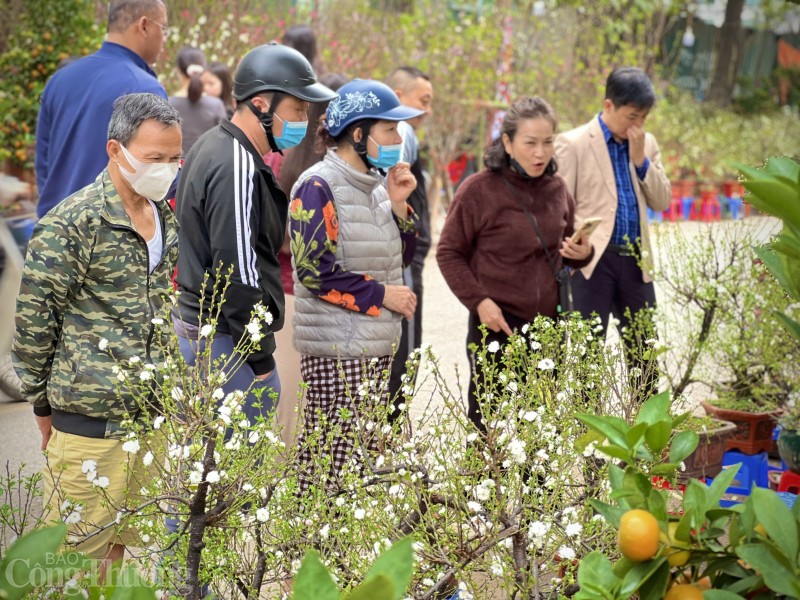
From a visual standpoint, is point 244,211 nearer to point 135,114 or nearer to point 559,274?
point 135,114

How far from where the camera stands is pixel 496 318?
507 cm

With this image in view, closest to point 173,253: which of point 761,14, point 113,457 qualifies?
point 113,457

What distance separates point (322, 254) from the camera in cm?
427

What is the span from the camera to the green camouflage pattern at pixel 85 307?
Result: 10.3 feet

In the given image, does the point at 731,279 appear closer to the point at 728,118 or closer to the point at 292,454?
the point at 292,454

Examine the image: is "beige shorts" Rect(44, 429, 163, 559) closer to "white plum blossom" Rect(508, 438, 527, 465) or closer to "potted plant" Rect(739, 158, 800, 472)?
"white plum blossom" Rect(508, 438, 527, 465)

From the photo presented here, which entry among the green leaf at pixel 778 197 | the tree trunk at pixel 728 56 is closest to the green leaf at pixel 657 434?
the green leaf at pixel 778 197

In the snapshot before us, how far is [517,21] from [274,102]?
566 inches

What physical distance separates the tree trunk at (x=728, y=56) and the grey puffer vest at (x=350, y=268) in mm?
23134

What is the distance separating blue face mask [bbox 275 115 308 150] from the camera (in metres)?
4.06

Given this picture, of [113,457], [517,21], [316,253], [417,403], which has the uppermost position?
[517,21]

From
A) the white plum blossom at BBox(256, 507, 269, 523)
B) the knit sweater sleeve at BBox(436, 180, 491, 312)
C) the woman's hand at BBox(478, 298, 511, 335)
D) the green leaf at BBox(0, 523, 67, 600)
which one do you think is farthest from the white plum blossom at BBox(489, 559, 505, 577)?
the knit sweater sleeve at BBox(436, 180, 491, 312)

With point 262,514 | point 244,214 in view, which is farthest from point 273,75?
point 262,514

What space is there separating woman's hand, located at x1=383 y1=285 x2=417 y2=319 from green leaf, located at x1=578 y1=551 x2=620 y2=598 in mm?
2855
